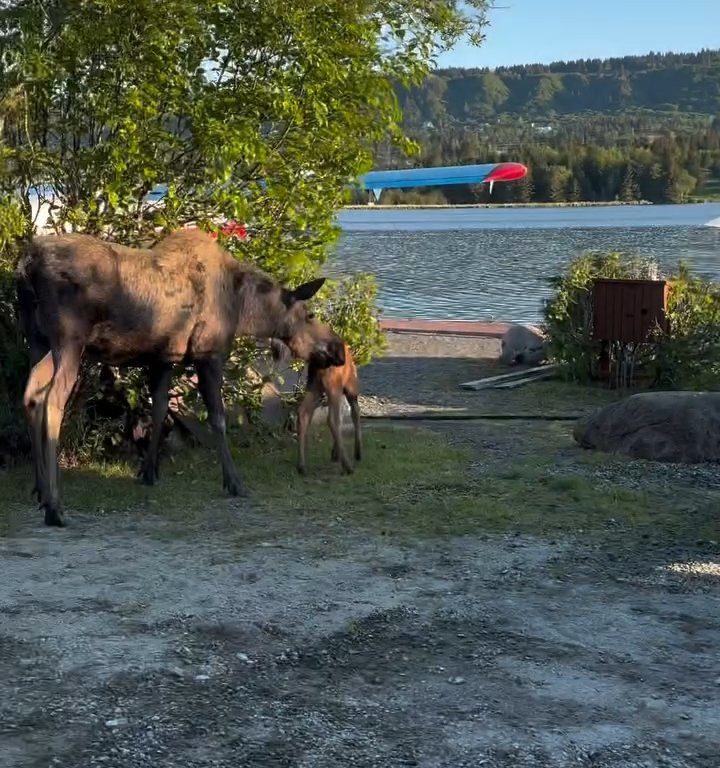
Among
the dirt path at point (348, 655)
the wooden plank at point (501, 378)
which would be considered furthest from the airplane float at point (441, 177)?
the dirt path at point (348, 655)

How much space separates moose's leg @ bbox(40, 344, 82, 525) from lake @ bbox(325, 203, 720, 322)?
12.0ft

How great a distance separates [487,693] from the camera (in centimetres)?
473

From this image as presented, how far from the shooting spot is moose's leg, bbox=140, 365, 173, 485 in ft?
28.6

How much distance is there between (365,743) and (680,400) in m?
6.77

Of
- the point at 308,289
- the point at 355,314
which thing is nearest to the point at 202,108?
the point at 308,289

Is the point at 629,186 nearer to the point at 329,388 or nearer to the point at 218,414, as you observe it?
the point at 329,388

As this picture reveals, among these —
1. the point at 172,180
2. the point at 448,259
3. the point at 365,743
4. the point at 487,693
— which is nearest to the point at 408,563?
the point at 487,693

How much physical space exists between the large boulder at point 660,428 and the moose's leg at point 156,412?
3989 mm

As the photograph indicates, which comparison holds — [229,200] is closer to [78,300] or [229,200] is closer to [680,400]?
[78,300]

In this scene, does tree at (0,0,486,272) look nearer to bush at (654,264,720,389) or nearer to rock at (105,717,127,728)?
rock at (105,717,127,728)

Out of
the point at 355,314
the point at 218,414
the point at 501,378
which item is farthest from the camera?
the point at 501,378

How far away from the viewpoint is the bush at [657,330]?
46.5ft

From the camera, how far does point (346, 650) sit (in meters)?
5.27

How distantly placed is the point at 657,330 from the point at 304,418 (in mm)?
6485
